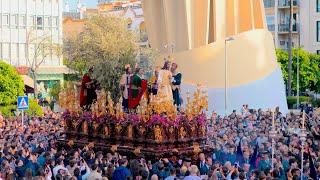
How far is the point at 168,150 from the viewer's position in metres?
25.0

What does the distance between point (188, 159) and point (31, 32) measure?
55.2 metres

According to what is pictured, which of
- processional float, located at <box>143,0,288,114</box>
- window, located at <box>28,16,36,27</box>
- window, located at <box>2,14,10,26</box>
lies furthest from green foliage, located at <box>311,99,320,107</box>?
window, located at <box>2,14,10,26</box>

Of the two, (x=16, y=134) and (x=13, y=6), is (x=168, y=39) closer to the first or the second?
(x=16, y=134)

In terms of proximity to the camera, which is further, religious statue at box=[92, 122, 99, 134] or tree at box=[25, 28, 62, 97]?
tree at box=[25, 28, 62, 97]

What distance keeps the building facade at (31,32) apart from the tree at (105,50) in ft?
44.6

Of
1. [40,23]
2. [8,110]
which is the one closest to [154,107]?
[8,110]

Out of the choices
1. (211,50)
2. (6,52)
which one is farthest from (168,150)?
(6,52)

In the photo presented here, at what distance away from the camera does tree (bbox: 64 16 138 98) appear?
42.7 metres

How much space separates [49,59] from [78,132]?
52.3 meters

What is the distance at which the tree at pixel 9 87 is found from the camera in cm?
5522

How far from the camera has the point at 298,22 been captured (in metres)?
83.1

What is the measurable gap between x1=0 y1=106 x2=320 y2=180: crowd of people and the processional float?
12485 mm

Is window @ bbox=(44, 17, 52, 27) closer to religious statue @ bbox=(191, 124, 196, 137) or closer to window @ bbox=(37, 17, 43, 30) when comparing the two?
window @ bbox=(37, 17, 43, 30)

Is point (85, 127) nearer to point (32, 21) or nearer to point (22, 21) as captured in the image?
point (22, 21)
